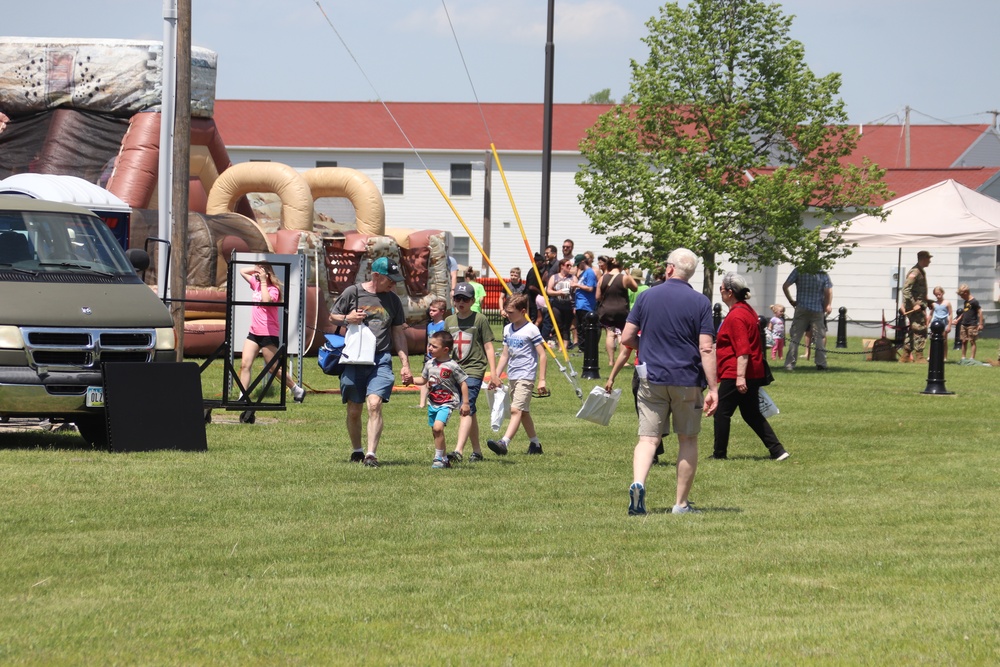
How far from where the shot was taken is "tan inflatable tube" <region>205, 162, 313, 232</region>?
26.9 m

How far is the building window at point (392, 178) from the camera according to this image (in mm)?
51969

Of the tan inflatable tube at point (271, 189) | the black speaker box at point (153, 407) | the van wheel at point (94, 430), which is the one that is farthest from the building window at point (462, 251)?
the black speaker box at point (153, 407)

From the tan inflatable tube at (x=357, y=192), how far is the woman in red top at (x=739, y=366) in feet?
49.1

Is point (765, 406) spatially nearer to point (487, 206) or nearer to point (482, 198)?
point (487, 206)

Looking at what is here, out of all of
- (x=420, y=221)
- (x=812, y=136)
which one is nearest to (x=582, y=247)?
(x=420, y=221)

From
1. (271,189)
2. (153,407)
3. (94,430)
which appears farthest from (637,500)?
(271,189)

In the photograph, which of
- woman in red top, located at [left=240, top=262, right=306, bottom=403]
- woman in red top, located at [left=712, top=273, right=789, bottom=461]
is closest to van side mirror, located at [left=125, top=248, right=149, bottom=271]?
woman in red top, located at [left=240, top=262, right=306, bottom=403]

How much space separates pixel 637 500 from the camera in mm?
9672

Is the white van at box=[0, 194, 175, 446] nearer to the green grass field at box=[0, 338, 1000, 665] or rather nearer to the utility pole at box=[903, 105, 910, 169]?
the green grass field at box=[0, 338, 1000, 665]

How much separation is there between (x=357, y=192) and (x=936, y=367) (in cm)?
1273

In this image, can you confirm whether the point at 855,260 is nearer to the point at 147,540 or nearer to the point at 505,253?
the point at 505,253

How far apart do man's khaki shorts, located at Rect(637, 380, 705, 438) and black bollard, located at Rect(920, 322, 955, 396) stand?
11764 millimetres

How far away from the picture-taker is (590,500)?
10414mm

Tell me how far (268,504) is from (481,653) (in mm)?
4238
